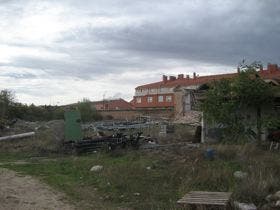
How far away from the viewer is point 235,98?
21.0 m

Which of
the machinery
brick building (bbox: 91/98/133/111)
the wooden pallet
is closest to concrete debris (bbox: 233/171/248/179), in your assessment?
the wooden pallet

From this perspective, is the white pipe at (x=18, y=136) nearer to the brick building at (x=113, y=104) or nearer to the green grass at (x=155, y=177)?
the green grass at (x=155, y=177)

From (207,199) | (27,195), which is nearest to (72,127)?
(27,195)

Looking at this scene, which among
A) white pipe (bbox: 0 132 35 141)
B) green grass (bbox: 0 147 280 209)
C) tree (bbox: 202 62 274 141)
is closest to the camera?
green grass (bbox: 0 147 280 209)

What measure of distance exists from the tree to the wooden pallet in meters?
10.0

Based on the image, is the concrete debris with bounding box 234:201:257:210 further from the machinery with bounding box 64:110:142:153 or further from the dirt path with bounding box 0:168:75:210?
the machinery with bounding box 64:110:142:153

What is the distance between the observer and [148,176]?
1481cm

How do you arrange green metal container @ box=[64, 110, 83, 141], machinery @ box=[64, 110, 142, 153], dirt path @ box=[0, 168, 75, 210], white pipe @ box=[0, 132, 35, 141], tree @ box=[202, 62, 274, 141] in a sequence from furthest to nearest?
1. white pipe @ box=[0, 132, 35, 141]
2. green metal container @ box=[64, 110, 83, 141]
3. machinery @ box=[64, 110, 142, 153]
4. tree @ box=[202, 62, 274, 141]
5. dirt path @ box=[0, 168, 75, 210]

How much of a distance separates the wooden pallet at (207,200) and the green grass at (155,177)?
0.54 m

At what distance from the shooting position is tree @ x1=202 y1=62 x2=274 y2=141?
67.5ft

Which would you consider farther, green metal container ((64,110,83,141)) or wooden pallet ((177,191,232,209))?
green metal container ((64,110,83,141))

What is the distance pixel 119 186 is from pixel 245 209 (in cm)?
445

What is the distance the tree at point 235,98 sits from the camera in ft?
67.5

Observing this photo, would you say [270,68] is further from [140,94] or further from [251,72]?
[251,72]
